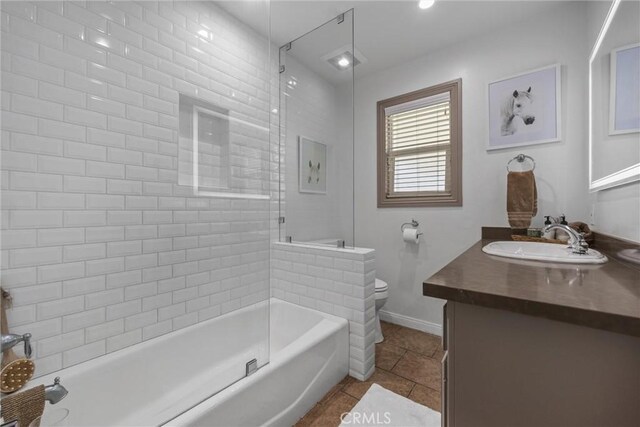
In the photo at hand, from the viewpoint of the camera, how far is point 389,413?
4.83 ft

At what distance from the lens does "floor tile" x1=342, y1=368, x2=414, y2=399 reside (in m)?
1.65

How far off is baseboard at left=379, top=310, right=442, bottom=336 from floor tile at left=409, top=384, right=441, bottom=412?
83 centimetres

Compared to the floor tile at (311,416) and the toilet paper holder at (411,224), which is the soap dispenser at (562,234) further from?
the floor tile at (311,416)

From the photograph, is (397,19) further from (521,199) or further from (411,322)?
(411,322)

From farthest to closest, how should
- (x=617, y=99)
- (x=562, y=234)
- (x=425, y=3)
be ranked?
(x=425, y=3)
(x=562, y=234)
(x=617, y=99)

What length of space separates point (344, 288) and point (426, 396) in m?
0.81

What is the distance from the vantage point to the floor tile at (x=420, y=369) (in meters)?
1.75

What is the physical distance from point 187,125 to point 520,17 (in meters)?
2.65

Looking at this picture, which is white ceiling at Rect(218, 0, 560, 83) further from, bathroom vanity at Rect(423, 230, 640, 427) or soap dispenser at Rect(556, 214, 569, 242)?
bathroom vanity at Rect(423, 230, 640, 427)

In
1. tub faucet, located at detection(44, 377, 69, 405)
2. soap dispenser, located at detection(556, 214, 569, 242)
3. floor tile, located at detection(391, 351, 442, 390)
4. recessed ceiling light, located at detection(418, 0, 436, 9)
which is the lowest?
floor tile, located at detection(391, 351, 442, 390)

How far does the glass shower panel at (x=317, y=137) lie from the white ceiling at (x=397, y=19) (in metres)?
0.08

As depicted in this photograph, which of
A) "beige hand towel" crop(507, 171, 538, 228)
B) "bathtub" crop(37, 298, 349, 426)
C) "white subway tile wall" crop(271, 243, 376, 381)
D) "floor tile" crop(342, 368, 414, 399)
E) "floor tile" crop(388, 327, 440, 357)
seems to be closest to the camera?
"bathtub" crop(37, 298, 349, 426)

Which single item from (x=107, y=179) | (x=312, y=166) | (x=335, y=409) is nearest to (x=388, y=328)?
(x=335, y=409)

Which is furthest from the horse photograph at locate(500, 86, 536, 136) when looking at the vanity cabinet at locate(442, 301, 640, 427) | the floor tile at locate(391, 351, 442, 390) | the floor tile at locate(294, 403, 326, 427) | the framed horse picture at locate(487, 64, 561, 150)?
the floor tile at locate(294, 403, 326, 427)
